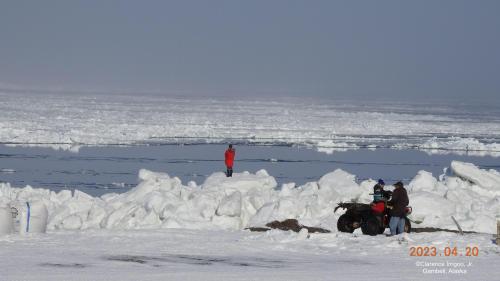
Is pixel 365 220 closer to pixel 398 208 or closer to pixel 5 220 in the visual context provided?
pixel 398 208

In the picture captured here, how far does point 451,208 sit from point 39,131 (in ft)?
92.5

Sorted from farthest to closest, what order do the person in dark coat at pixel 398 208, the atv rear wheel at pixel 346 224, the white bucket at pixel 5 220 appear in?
the atv rear wheel at pixel 346 224, the person in dark coat at pixel 398 208, the white bucket at pixel 5 220

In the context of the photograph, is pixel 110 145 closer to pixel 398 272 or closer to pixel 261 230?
pixel 261 230

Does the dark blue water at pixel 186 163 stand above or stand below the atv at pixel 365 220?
above

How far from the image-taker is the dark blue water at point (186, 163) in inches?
939

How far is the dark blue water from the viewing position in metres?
23.8

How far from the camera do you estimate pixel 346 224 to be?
520 inches

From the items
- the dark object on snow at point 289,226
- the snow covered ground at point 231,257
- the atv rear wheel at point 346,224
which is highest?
the atv rear wheel at point 346,224

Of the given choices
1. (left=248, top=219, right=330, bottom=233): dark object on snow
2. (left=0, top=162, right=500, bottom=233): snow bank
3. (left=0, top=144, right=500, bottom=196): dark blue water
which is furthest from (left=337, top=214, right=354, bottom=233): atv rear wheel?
(left=0, top=144, right=500, bottom=196): dark blue water

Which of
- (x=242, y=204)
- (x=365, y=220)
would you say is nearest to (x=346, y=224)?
(x=365, y=220)

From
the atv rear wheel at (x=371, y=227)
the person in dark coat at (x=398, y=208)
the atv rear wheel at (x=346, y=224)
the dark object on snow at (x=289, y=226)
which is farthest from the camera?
the dark object on snow at (x=289, y=226)

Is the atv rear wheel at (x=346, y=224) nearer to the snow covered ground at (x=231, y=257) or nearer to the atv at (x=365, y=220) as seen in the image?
the atv at (x=365, y=220)

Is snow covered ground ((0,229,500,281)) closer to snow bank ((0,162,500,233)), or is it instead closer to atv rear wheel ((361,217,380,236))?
atv rear wheel ((361,217,380,236))

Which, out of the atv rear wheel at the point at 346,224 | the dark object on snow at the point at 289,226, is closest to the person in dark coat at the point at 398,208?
the atv rear wheel at the point at 346,224
